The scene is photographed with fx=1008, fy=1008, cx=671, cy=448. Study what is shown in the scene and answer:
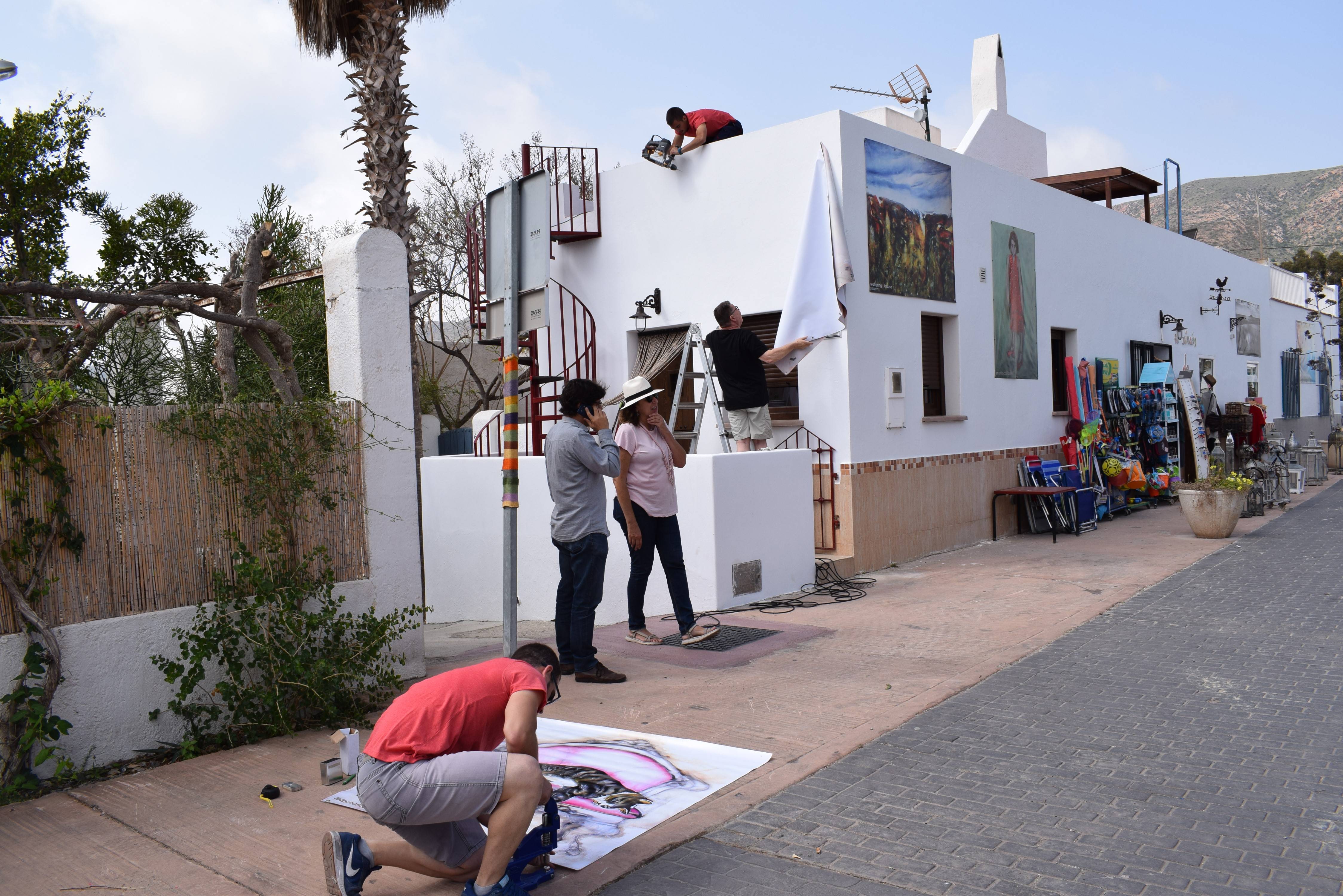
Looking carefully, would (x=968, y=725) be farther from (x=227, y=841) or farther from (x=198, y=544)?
(x=198, y=544)

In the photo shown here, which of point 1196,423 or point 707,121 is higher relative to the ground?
point 707,121

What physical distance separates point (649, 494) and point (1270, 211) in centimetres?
11333


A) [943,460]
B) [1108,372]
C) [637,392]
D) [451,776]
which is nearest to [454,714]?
[451,776]

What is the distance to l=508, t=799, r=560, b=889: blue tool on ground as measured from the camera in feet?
11.3

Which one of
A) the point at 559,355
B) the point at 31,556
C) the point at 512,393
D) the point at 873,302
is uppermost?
the point at 873,302

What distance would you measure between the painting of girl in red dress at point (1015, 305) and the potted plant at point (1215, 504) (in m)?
2.68

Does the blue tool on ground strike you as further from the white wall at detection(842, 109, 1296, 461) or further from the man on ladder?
the white wall at detection(842, 109, 1296, 461)

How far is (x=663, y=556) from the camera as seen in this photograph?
7.04 meters

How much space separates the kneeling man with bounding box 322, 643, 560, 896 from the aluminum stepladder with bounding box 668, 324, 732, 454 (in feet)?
20.9

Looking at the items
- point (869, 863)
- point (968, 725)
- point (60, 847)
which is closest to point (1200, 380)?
point (968, 725)

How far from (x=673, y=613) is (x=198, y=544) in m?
4.35

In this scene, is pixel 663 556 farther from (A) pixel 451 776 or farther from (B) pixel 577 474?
(A) pixel 451 776

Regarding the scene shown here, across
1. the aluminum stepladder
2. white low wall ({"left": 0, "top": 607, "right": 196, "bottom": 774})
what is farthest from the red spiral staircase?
white low wall ({"left": 0, "top": 607, "right": 196, "bottom": 774})

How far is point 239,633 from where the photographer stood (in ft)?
17.8
